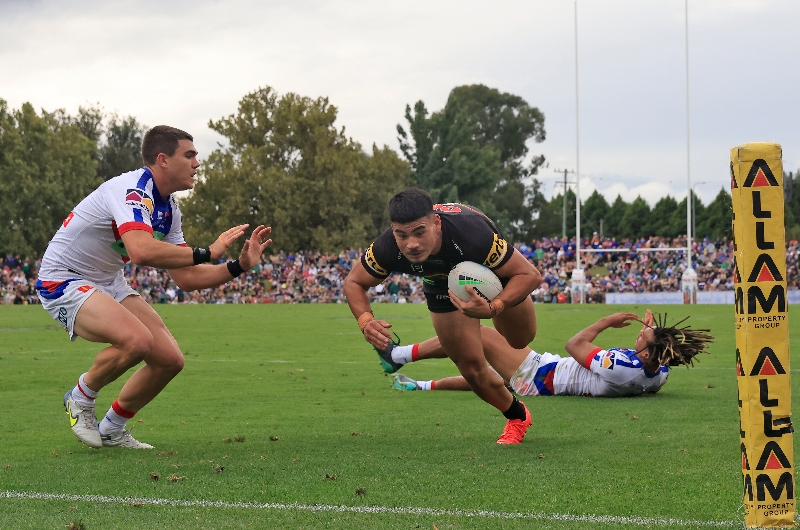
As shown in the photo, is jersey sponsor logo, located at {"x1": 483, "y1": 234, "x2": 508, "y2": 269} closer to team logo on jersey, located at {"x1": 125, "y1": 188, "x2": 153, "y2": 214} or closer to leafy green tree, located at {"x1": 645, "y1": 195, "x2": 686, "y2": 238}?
team logo on jersey, located at {"x1": 125, "y1": 188, "x2": 153, "y2": 214}

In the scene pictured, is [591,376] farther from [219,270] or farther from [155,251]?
[155,251]

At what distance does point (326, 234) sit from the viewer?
66062 millimetres

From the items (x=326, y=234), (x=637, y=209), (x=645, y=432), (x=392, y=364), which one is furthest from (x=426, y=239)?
(x=637, y=209)

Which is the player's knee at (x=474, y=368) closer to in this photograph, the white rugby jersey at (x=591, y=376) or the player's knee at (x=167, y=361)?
the player's knee at (x=167, y=361)

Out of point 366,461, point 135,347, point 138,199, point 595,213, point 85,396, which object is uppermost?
point 595,213

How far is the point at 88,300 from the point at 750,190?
5044mm

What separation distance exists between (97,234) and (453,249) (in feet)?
9.05

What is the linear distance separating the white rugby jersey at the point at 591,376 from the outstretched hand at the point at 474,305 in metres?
3.81

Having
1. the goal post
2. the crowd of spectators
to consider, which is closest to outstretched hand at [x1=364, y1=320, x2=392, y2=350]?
the goal post

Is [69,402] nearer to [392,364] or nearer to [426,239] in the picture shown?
[426,239]

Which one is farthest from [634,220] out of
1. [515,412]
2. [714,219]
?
[515,412]

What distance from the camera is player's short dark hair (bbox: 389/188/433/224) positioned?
22.6 ft

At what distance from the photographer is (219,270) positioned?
7797 millimetres

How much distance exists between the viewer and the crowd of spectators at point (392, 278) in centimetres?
5188
